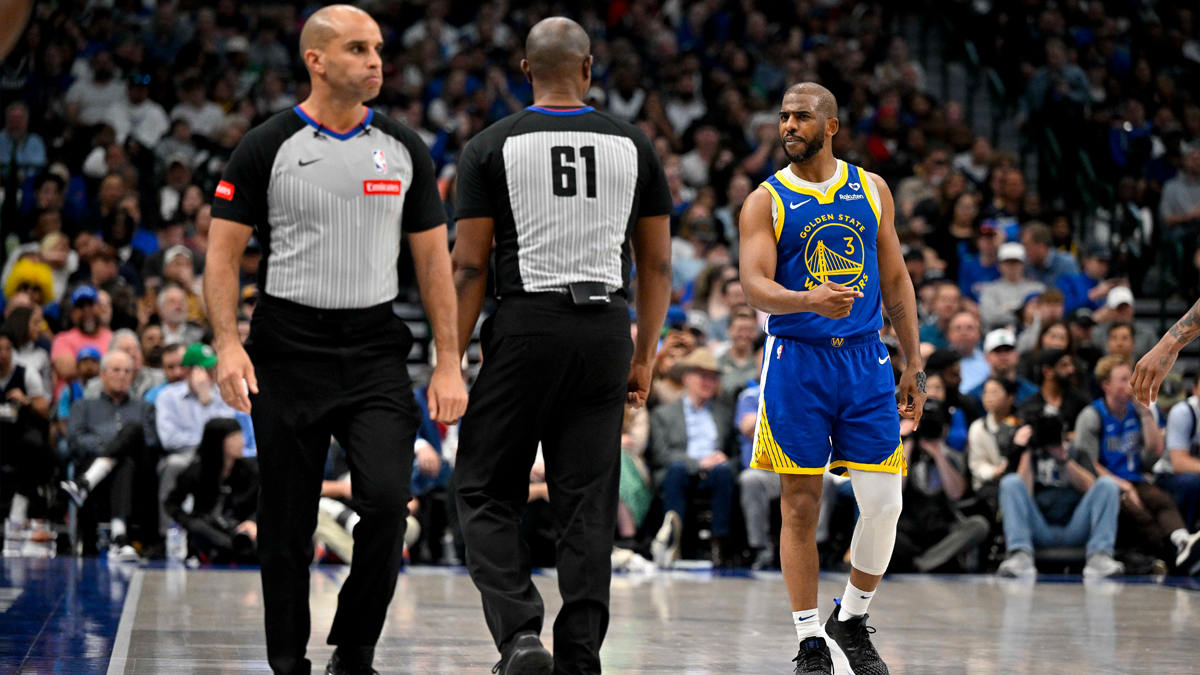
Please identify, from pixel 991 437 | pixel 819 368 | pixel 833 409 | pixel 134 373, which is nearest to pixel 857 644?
pixel 833 409

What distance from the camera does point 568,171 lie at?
15.8ft

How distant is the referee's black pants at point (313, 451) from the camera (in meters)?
4.76

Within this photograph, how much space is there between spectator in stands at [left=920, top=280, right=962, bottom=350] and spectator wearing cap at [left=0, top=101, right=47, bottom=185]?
353 inches

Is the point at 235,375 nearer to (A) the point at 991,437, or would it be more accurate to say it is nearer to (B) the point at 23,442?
(B) the point at 23,442

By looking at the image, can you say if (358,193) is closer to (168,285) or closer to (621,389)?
(621,389)

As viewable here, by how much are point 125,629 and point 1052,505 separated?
7.04 metres

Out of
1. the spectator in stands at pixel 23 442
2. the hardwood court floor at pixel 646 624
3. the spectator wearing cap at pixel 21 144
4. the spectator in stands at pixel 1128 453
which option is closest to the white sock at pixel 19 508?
the spectator in stands at pixel 23 442

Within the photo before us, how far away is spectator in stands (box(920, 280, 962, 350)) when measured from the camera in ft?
42.6

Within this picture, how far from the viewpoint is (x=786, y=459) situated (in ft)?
18.2

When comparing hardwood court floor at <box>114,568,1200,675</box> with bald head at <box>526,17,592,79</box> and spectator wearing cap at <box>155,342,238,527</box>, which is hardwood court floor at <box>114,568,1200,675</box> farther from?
bald head at <box>526,17,592,79</box>

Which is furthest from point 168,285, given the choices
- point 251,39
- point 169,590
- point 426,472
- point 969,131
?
point 969,131

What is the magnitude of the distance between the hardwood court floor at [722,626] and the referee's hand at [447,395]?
146 cm

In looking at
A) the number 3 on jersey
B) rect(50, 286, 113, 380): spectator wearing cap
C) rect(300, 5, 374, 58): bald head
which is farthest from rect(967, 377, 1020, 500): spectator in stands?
rect(300, 5, 374, 58): bald head

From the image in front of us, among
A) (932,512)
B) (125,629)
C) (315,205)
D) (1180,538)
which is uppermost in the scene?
(315,205)
